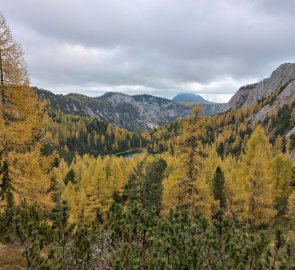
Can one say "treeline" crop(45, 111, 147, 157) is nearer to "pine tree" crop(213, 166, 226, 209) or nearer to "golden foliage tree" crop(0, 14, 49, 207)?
"pine tree" crop(213, 166, 226, 209)

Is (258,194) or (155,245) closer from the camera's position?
(155,245)

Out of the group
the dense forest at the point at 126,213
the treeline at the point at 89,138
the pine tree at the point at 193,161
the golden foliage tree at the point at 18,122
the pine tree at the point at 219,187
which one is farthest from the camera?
the treeline at the point at 89,138

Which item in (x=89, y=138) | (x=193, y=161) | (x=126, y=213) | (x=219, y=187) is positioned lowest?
(x=89, y=138)

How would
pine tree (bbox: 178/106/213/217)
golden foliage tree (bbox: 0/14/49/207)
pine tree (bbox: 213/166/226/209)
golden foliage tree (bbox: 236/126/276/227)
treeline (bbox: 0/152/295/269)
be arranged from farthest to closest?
pine tree (bbox: 213/166/226/209) < golden foliage tree (bbox: 236/126/276/227) < pine tree (bbox: 178/106/213/217) < golden foliage tree (bbox: 0/14/49/207) < treeline (bbox: 0/152/295/269)

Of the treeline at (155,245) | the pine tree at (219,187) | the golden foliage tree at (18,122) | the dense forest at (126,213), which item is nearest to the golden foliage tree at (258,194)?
the dense forest at (126,213)

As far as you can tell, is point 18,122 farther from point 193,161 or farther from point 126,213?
point 193,161

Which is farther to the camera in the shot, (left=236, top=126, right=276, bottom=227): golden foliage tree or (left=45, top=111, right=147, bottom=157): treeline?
(left=45, top=111, right=147, bottom=157): treeline

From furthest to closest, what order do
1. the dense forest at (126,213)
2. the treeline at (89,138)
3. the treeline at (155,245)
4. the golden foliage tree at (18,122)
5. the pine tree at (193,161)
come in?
the treeline at (89,138), the pine tree at (193,161), the golden foliage tree at (18,122), the dense forest at (126,213), the treeline at (155,245)

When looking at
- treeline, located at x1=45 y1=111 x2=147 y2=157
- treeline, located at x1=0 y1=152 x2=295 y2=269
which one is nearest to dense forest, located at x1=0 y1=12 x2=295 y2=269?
treeline, located at x1=0 y1=152 x2=295 y2=269

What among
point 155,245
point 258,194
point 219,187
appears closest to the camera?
point 155,245

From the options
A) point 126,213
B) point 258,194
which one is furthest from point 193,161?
point 126,213

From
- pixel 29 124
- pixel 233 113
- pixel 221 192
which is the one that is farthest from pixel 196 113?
pixel 233 113

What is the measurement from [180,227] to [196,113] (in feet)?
61.0

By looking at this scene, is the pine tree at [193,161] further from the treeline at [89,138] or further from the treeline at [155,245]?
the treeline at [89,138]
